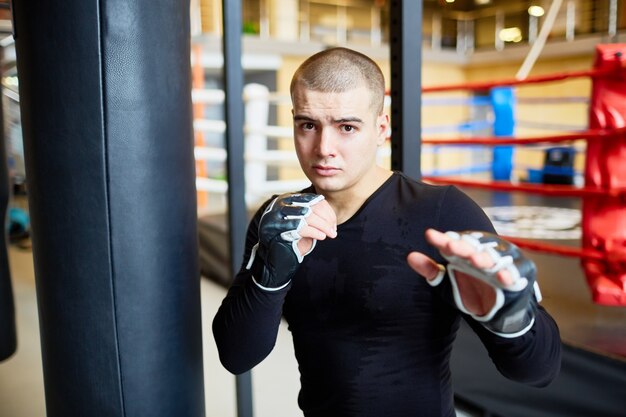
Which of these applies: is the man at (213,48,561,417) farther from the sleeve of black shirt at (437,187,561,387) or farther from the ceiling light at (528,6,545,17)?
the ceiling light at (528,6,545,17)

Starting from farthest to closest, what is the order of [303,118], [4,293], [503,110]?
[503,110] < [4,293] < [303,118]

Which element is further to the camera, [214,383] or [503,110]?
[503,110]

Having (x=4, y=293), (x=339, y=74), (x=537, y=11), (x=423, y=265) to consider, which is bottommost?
(x=4, y=293)

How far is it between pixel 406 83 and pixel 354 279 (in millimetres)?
427

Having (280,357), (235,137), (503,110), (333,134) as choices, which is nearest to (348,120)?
(333,134)

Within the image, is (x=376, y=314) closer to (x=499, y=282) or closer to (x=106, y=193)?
(x=499, y=282)

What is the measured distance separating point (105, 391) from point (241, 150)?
83cm

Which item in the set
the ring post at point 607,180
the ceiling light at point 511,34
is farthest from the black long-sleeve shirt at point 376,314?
the ceiling light at point 511,34

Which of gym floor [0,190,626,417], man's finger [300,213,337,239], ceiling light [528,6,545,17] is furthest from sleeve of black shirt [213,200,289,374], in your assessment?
ceiling light [528,6,545,17]

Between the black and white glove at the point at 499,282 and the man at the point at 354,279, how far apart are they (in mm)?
73

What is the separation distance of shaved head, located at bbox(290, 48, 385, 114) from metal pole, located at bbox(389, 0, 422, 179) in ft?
0.74

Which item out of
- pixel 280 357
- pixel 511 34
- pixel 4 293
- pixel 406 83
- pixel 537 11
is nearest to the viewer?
pixel 406 83

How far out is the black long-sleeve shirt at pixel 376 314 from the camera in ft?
2.78

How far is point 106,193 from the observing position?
80 cm
